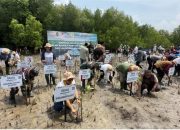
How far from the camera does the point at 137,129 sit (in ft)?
35.3

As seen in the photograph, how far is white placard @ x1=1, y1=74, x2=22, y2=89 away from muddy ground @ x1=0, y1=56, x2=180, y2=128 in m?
0.84

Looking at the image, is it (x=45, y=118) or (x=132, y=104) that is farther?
(x=132, y=104)

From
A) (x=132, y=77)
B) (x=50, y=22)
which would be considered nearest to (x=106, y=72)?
(x=132, y=77)

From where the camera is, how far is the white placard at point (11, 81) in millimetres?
11885

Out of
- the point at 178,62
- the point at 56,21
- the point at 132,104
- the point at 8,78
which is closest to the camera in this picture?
the point at 8,78

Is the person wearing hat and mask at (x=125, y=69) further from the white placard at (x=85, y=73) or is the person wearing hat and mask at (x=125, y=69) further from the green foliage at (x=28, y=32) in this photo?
the green foliage at (x=28, y=32)

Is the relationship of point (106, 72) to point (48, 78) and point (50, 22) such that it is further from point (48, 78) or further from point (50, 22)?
point (50, 22)

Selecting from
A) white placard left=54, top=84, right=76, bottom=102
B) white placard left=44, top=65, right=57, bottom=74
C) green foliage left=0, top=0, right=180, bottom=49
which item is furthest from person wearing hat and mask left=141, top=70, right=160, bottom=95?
green foliage left=0, top=0, right=180, bottom=49

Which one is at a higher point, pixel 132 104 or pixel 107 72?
pixel 107 72

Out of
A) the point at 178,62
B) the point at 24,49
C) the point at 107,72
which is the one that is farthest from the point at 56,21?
the point at 107,72

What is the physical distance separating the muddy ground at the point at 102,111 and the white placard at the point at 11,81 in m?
0.84

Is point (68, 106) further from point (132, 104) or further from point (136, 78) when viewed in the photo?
point (136, 78)

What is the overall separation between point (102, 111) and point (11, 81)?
3239 mm

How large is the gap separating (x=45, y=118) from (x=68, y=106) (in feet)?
3.01
